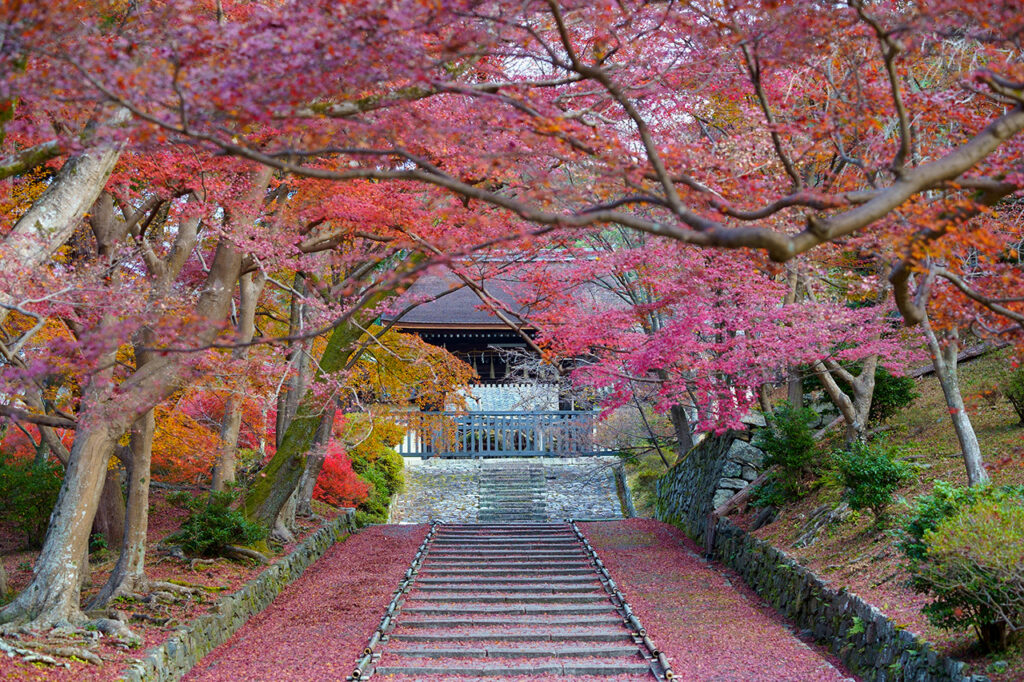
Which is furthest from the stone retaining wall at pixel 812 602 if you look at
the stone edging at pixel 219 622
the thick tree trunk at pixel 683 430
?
the stone edging at pixel 219 622

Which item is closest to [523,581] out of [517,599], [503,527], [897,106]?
[517,599]

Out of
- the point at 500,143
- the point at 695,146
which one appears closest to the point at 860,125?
the point at 695,146

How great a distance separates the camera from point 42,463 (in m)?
11.3

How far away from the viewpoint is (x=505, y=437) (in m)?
22.1

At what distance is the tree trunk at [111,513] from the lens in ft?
37.3

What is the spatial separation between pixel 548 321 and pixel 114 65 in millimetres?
7976

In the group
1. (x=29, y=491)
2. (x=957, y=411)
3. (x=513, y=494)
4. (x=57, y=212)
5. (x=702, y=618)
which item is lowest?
(x=702, y=618)

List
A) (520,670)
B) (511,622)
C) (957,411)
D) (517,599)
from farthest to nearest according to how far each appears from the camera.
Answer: (517,599) → (511,622) → (957,411) → (520,670)

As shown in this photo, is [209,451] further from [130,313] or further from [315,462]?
[130,313]

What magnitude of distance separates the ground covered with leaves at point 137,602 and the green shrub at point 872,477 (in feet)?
23.0

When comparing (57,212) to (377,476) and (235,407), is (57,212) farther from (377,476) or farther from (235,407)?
(377,476)

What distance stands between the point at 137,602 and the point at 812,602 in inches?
272

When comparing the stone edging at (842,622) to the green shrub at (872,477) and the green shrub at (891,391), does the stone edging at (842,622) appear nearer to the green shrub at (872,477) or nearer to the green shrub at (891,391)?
the green shrub at (872,477)

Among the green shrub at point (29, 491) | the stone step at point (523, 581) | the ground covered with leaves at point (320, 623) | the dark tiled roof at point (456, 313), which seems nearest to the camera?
the ground covered with leaves at point (320, 623)
